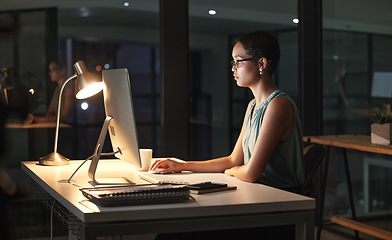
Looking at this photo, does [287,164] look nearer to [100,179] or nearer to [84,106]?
[100,179]

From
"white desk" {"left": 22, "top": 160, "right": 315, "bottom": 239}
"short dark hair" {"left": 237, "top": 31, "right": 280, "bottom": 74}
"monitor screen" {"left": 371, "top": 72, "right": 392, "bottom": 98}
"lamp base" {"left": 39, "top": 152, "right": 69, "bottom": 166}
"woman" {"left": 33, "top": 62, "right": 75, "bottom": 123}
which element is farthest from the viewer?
"monitor screen" {"left": 371, "top": 72, "right": 392, "bottom": 98}

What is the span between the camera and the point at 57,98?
11.8 feet

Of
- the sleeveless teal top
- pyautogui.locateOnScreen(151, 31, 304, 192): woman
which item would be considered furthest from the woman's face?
the sleeveless teal top

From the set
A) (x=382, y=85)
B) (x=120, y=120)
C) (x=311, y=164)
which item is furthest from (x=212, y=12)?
(x=120, y=120)

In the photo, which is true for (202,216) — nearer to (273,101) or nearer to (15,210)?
(273,101)

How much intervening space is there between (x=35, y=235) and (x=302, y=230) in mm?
2353

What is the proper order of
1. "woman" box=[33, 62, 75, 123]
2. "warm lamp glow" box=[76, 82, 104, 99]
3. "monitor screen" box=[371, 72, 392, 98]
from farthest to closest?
"monitor screen" box=[371, 72, 392, 98] < "woman" box=[33, 62, 75, 123] < "warm lamp glow" box=[76, 82, 104, 99]

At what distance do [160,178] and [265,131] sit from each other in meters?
0.50

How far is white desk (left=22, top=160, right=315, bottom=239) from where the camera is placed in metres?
1.65

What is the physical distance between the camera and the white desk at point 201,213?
1.65 m

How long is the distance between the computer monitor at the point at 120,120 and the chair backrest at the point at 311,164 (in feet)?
2.52

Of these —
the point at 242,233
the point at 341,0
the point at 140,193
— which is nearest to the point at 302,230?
the point at 242,233

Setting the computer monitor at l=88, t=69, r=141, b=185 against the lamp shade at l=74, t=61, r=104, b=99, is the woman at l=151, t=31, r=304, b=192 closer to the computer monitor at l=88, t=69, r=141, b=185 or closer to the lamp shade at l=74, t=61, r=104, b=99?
the computer monitor at l=88, t=69, r=141, b=185

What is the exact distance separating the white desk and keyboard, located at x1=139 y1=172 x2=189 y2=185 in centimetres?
25
